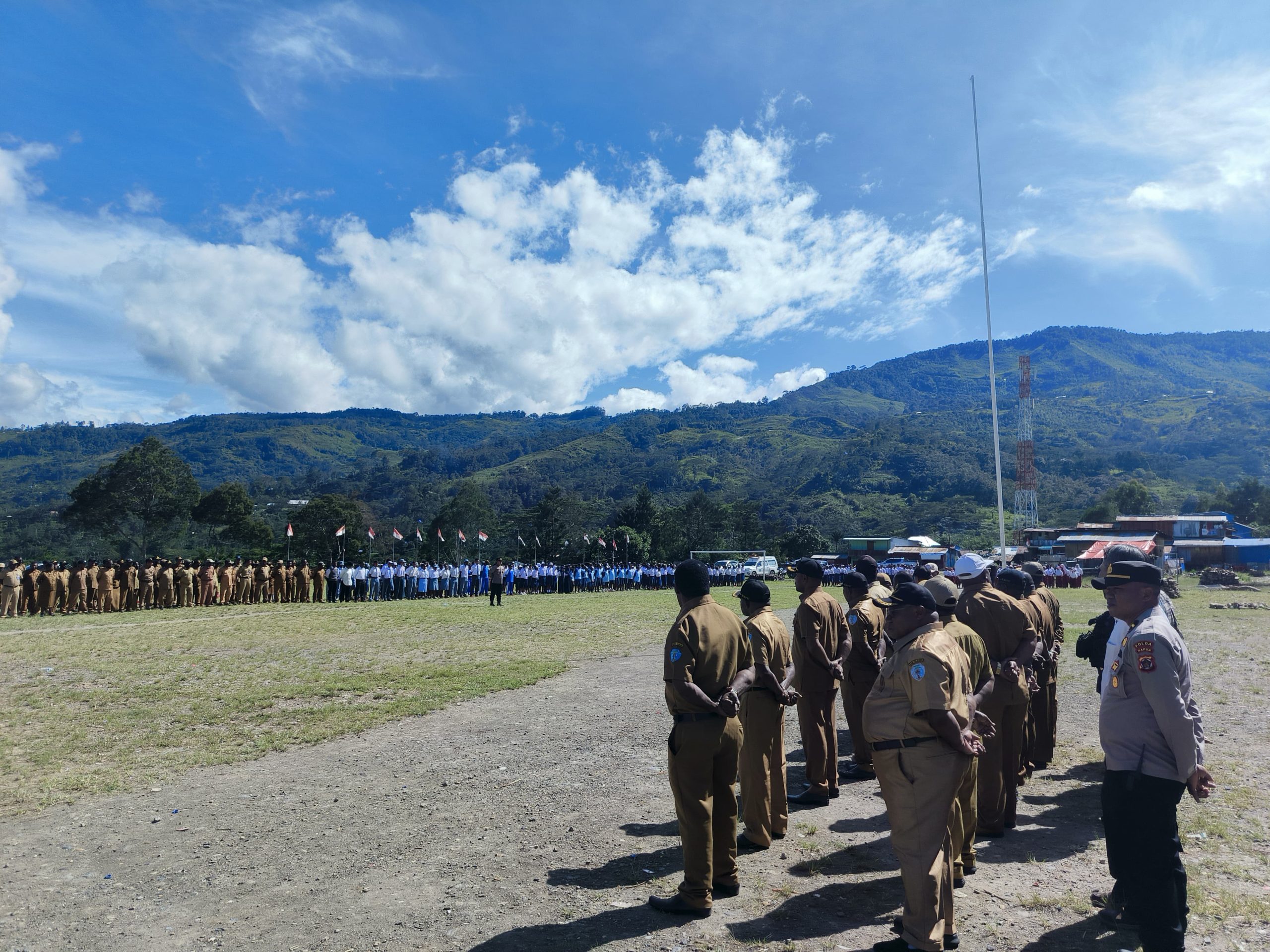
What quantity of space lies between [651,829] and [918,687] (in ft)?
10.2

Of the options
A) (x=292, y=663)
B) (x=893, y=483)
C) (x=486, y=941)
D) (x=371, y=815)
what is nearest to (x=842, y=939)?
(x=486, y=941)

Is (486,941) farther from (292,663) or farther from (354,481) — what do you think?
(354,481)

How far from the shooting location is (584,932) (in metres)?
4.35

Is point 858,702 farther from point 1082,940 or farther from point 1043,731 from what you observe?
point 1082,940

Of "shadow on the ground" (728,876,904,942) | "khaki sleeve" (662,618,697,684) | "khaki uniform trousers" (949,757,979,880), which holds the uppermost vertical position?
"khaki sleeve" (662,618,697,684)

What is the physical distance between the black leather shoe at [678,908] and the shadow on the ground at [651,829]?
1.20 metres

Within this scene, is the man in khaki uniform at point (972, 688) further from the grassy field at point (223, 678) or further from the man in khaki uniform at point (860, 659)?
the grassy field at point (223, 678)

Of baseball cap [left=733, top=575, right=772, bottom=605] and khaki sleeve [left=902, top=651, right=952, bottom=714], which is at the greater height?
baseball cap [left=733, top=575, right=772, bottom=605]

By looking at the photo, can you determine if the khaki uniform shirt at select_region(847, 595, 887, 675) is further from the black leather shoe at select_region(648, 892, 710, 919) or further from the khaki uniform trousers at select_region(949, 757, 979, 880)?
the black leather shoe at select_region(648, 892, 710, 919)

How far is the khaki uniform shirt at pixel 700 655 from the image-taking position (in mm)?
4539

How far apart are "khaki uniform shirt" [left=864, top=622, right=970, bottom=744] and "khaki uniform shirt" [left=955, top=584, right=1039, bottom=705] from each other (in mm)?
2395

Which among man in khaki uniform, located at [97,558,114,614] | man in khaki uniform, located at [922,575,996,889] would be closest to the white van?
man in khaki uniform, located at [97,558,114,614]

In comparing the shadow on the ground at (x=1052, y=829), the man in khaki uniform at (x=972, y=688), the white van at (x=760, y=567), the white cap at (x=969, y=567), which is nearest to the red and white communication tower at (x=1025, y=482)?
the white van at (x=760, y=567)

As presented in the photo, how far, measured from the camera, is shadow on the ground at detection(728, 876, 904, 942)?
14.3 ft
